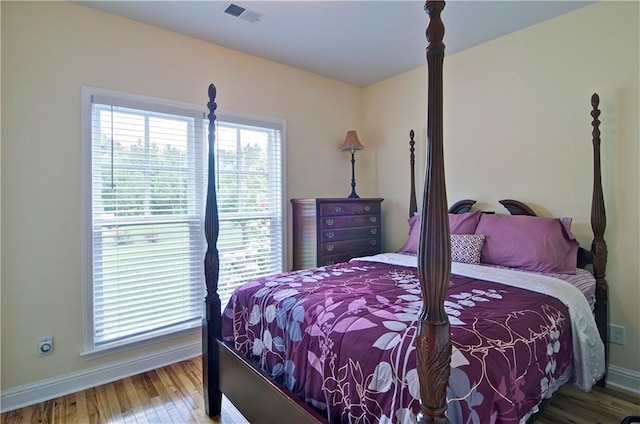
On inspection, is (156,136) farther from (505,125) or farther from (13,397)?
(505,125)

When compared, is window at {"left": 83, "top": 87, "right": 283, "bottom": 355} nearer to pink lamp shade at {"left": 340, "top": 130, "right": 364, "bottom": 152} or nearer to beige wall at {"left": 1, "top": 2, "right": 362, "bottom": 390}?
beige wall at {"left": 1, "top": 2, "right": 362, "bottom": 390}

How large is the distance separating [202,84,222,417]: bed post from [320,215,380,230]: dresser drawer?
4.37 feet

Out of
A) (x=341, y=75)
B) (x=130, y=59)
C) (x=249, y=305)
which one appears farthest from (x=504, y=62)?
(x=130, y=59)

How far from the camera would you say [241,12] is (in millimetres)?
2482

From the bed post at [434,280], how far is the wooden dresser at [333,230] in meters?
2.32

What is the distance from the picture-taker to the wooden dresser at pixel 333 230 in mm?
3225

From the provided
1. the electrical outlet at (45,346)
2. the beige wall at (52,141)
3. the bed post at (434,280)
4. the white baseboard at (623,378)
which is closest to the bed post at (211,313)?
the beige wall at (52,141)

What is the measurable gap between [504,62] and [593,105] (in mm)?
861

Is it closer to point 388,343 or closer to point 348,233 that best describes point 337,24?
point 348,233

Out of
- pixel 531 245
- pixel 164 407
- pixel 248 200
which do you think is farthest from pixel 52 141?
pixel 531 245

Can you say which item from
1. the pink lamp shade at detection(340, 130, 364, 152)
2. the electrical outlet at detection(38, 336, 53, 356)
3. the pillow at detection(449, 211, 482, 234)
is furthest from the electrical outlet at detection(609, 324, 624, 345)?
the electrical outlet at detection(38, 336, 53, 356)

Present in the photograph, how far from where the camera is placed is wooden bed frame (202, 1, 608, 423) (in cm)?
87

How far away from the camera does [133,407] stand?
2.14 m

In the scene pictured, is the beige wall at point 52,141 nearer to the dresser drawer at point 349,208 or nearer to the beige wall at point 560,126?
the dresser drawer at point 349,208
